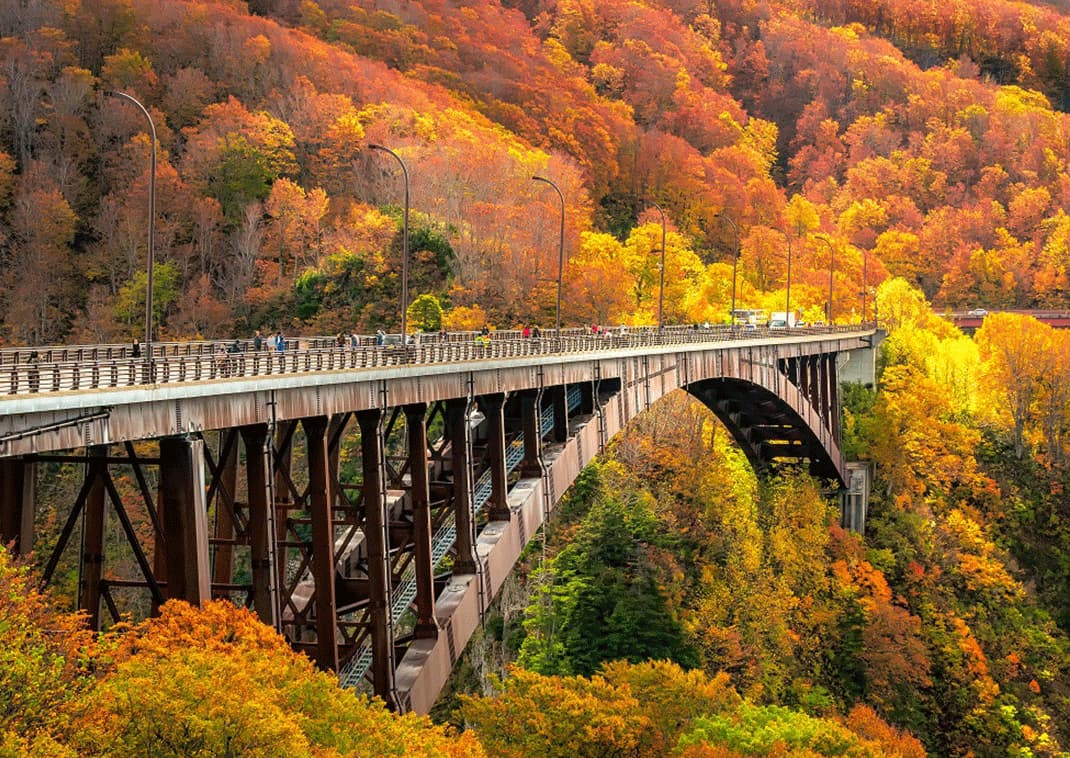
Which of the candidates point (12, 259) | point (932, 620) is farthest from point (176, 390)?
point (12, 259)

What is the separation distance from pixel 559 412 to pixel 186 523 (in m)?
23.1

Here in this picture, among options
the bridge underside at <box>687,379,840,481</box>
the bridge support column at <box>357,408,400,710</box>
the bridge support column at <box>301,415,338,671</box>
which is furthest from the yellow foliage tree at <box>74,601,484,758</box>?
the bridge underside at <box>687,379,840,481</box>

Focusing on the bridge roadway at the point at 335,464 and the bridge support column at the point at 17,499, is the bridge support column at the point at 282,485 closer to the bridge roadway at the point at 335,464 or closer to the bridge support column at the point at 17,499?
the bridge roadway at the point at 335,464

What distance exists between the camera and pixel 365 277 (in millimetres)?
88375

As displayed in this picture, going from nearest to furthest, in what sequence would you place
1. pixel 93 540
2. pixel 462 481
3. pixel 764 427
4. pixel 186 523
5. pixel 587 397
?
pixel 186 523, pixel 93 540, pixel 462 481, pixel 587 397, pixel 764 427

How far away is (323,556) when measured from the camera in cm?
2639

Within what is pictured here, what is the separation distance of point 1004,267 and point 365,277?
97.5m

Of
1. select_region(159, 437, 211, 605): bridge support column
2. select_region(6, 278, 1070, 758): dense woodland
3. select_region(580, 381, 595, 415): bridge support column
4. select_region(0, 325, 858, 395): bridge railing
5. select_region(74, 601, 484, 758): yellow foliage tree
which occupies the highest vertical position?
select_region(0, 325, 858, 395): bridge railing

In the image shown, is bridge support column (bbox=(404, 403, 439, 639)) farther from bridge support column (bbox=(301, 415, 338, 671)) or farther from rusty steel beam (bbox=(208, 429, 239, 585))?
rusty steel beam (bbox=(208, 429, 239, 585))

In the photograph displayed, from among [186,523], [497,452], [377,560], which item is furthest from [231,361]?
[497,452]

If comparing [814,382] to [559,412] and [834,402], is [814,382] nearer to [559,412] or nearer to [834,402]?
[834,402]

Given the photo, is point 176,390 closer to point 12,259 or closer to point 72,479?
point 72,479

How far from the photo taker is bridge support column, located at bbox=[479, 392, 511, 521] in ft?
121

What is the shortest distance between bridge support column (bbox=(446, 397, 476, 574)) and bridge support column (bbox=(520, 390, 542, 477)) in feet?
17.4
